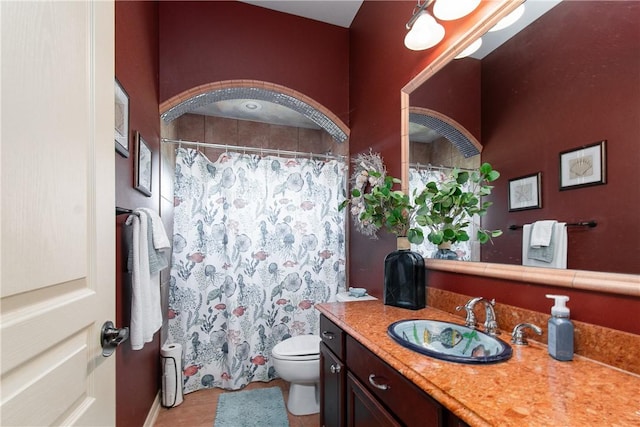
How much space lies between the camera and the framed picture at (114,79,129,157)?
1355 mm

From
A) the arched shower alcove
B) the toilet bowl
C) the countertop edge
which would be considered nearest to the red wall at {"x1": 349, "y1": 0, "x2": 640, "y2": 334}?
the arched shower alcove

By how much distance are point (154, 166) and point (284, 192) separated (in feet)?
3.14

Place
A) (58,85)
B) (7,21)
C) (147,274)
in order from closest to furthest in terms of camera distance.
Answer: (7,21)
(58,85)
(147,274)

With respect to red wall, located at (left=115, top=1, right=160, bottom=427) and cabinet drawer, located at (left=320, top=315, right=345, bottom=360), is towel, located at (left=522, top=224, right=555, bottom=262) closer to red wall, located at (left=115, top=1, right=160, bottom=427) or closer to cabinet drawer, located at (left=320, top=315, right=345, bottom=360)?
cabinet drawer, located at (left=320, top=315, right=345, bottom=360)

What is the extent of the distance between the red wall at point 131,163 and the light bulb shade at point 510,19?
158 centimetres

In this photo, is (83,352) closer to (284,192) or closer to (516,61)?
(516,61)

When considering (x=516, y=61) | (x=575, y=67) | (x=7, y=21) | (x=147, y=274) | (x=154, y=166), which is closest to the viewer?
(x=7, y=21)

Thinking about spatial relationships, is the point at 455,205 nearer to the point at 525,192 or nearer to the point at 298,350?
the point at 525,192

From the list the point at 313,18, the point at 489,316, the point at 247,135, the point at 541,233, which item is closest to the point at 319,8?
the point at 313,18

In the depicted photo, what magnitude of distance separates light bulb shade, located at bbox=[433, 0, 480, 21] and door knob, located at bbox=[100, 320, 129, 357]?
1.62m

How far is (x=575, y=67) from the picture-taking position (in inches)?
37.0

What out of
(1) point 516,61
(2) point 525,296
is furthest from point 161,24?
(2) point 525,296

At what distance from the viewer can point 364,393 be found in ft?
3.72

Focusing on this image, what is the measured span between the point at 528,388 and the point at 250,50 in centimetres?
252
